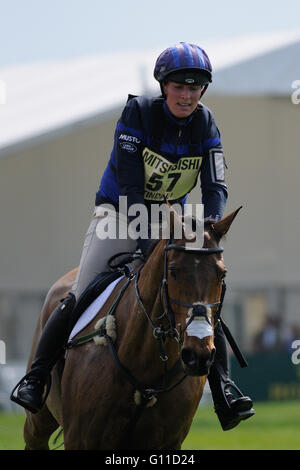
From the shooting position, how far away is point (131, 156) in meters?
6.10

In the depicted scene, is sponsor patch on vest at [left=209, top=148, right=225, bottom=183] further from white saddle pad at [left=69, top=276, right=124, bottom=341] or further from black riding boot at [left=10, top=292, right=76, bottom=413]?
black riding boot at [left=10, top=292, right=76, bottom=413]

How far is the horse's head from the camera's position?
15.6 feet

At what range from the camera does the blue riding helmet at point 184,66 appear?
19.6 feet

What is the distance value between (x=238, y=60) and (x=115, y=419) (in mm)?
15478

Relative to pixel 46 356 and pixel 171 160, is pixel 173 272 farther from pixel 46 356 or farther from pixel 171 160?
pixel 46 356

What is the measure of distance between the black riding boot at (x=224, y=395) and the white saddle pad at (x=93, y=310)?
0.80 m

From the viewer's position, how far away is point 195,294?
16.1 ft

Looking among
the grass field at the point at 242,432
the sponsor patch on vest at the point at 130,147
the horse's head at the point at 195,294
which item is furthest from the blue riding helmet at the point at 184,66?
the grass field at the point at 242,432

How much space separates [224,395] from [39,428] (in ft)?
7.01

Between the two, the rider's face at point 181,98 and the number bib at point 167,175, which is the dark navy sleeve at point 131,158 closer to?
the number bib at point 167,175

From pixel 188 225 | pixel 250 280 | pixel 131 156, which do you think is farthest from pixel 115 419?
pixel 250 280

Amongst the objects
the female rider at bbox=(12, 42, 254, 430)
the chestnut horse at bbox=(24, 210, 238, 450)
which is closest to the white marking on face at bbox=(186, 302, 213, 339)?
the chestnut horse at bbox=(24, 210, 238, 450)

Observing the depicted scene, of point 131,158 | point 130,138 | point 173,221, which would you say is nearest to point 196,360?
point 173,221

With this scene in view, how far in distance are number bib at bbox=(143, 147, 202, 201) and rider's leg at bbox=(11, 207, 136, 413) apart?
21.0 inches
